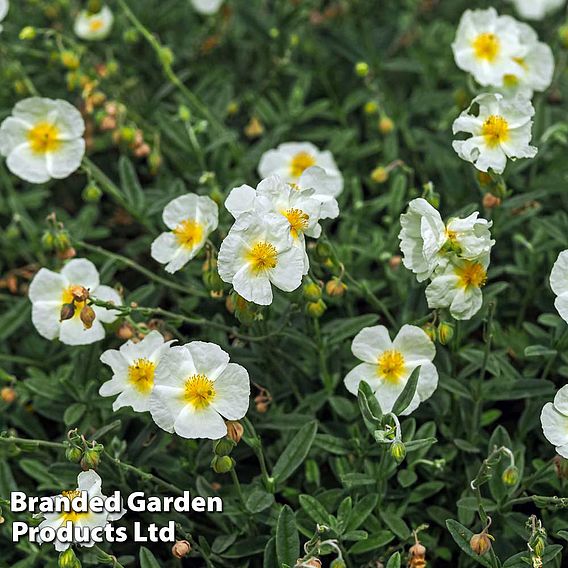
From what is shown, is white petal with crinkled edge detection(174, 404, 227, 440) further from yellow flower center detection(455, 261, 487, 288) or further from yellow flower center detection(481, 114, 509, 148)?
yellow flower center detection(481, 114, 509, 148)

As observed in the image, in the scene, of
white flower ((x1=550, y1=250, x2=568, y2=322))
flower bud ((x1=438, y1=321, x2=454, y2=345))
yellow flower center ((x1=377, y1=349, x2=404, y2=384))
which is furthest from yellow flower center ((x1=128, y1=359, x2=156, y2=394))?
white flower ((x1=550, y1=250, x2=568, y2=322))

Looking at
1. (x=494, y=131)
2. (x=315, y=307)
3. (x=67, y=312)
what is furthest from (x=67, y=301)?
(x=494, y=131)

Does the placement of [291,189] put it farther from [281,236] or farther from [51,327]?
[51,327]

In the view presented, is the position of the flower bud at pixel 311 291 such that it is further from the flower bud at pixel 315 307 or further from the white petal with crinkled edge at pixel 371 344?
the white petal with crinkled edge at pixel 371 344

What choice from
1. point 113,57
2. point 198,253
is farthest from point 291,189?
point 113,57

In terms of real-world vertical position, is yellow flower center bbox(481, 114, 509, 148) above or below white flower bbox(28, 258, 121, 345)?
above

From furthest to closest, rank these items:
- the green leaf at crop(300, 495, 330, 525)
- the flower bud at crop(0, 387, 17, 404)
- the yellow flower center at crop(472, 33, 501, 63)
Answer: the yellow flower center at crop(472, 33, 501, 63) → the flower bud at crop(0, 387, 17, 404) → the green leaf at crop(300, 495, 330, 525)
